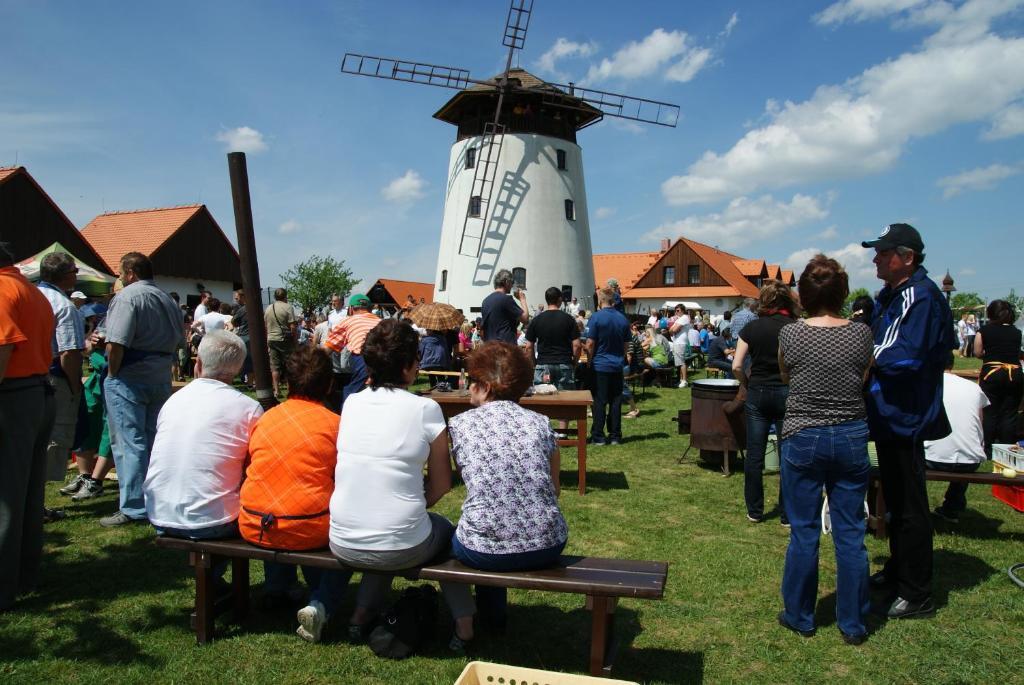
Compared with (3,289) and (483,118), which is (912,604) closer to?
(3,289)

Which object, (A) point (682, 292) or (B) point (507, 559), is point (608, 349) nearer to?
(B) point (507, 559)

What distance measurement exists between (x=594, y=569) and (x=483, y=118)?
992 inches

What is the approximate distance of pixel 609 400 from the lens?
8695 millimetres

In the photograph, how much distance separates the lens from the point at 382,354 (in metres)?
3.16

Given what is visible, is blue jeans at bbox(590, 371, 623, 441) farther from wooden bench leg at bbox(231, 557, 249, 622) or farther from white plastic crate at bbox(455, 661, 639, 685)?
white plastic crate at bbox(455, 661, 639, 685)

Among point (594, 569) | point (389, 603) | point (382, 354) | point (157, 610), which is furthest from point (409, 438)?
point (157, 610)

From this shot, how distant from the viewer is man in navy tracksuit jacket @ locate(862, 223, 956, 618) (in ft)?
11.9

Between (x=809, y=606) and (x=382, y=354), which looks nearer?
(x=382, y=354)

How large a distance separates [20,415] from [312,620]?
199cm

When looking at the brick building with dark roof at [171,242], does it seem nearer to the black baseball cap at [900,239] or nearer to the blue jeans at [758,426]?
the blue jeans at [758,426]

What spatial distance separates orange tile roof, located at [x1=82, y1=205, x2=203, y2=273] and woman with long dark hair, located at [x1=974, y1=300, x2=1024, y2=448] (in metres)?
35.7

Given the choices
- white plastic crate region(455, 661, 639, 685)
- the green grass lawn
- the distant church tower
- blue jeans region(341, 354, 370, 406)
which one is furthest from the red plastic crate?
the distant church tower

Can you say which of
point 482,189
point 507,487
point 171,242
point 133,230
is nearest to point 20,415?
point 507,487

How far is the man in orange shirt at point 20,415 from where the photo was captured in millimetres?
3672
